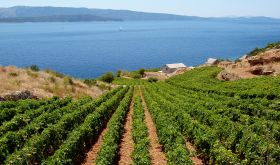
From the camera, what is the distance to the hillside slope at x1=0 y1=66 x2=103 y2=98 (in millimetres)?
37241

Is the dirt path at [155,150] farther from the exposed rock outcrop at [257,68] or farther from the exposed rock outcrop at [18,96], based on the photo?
the exposed rock outcrop at [257,68]

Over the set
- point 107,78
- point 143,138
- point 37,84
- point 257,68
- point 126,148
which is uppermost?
point 143,138

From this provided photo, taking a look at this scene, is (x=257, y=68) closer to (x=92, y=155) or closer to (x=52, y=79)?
(x=52, y=79)

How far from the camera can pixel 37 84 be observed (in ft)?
138

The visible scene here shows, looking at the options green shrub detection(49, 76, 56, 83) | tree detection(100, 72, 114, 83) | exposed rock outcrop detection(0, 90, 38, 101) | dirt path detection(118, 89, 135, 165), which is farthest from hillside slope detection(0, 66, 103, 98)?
tree detection(100, 72, 114, 83)

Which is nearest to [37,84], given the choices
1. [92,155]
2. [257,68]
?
[92,155]

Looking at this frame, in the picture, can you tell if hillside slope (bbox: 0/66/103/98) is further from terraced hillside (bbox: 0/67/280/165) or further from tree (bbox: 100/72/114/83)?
tree (bbox: 100/72/114/83)

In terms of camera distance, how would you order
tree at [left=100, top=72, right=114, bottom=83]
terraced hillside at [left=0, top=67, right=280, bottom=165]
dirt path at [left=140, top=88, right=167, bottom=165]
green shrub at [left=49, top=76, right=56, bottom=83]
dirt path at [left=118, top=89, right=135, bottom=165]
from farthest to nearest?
tree at [left=100, top=72, right=114, bottom=83] < green shrub at [left=49, top=76, right=56, bottom=83] < dirt path at [left=118, top=89, right=135, bottom=165] < dirt path at [left=140, top=88, right=167, bottom=165] < terraced hillside at [left=0, top=67, right=280, bottom=165]

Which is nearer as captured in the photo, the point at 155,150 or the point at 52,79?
the point at 155,150

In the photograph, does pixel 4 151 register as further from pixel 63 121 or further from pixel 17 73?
pixel 17 73

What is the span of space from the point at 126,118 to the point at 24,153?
1593 centimetres

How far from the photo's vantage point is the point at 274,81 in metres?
37.2

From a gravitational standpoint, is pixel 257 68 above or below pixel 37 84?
above

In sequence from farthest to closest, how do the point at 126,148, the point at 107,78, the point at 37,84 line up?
the point at 107,78 < the point at 37,84 < the point at 126,148
